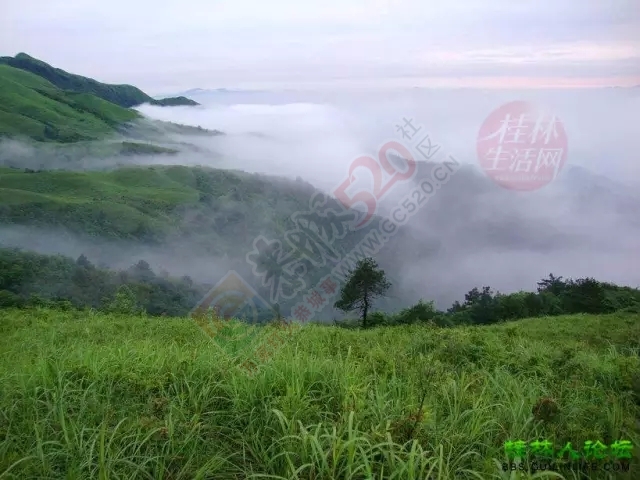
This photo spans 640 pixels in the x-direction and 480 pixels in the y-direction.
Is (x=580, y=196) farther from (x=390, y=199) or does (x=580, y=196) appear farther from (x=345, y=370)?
(x=345, y=370)

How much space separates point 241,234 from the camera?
13675 cm

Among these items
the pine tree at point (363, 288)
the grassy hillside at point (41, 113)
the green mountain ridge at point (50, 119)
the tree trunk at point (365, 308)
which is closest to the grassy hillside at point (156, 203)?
the green mountain ridge at point (50, 119)

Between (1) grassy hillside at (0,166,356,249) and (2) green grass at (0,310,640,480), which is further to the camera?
(1) grassy hillside at (0,166,356,249)

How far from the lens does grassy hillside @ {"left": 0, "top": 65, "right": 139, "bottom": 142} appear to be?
6481 inches

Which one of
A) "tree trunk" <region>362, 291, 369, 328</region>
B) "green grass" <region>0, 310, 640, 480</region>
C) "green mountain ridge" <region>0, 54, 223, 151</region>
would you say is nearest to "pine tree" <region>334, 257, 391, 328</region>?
"tree trunk" <region>362, 291, 369, 328</region>

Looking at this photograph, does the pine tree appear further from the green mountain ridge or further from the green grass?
the green mountain ridge

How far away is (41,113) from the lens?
174 metres

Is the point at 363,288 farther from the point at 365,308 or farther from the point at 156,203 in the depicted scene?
the point at 156,203

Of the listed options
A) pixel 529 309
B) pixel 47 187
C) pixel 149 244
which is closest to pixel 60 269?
pixel 149 244

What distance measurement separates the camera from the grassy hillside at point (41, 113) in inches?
6481

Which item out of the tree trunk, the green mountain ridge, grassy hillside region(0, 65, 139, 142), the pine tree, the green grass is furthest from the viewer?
grassy hillside region(0, 65, 139, 142)

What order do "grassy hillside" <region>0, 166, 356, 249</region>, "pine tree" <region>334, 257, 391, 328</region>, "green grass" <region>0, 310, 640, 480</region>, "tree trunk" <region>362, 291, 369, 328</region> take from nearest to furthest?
"green grass" <region>0, 310, 640, 480</region> < "tree trunk" <region>362, 291, 369, 328</region> < "pine tree" <region>334, 257, 391, 328</region> < "grassy hillside" <region>0, 166, 356, 249</region>

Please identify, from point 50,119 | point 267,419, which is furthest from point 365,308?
point 50,119

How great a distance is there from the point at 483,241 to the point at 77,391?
18796cm
